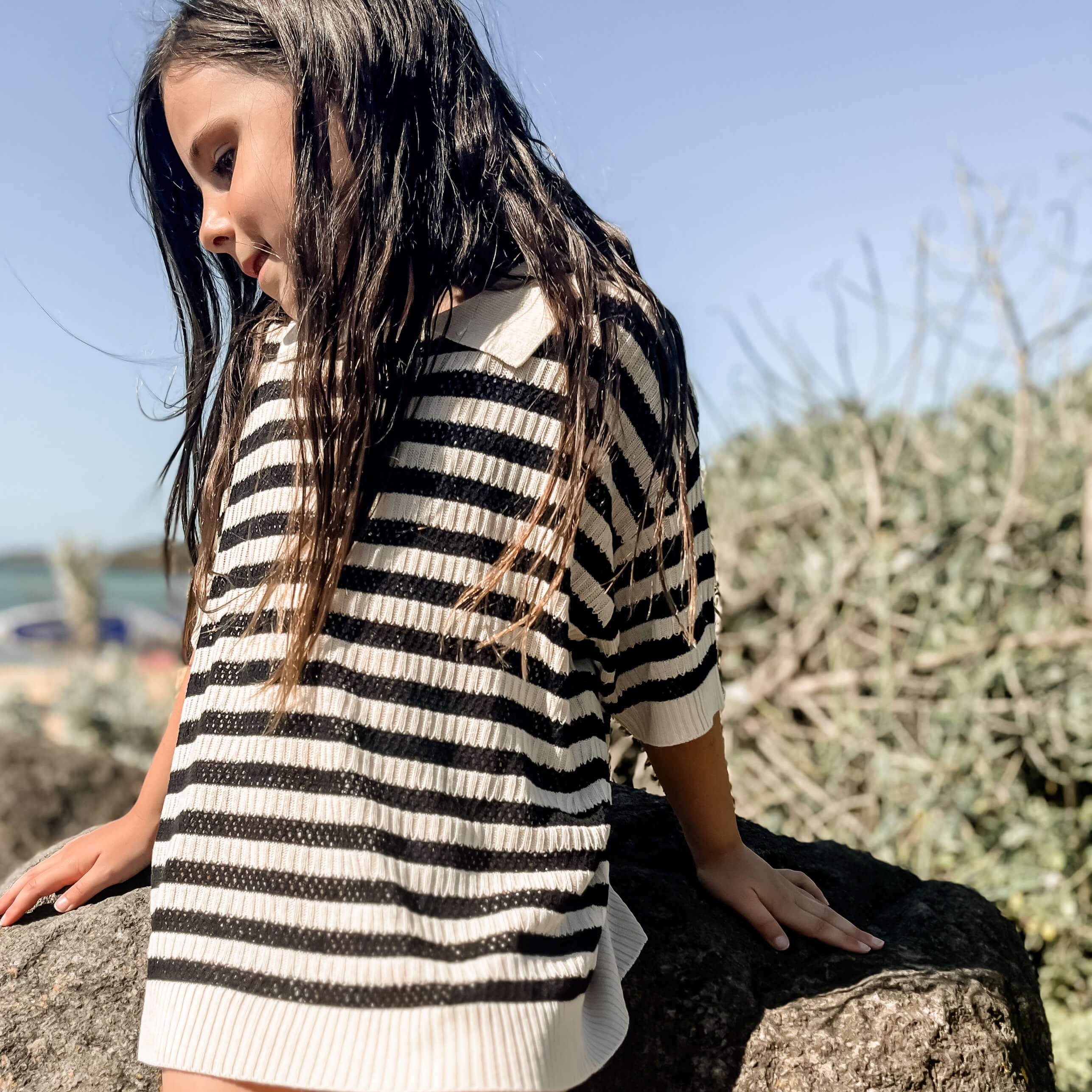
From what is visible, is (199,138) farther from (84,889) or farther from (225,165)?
(84,889)

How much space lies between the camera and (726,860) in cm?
152

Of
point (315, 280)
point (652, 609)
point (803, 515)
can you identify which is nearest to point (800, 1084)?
point (652, 609)

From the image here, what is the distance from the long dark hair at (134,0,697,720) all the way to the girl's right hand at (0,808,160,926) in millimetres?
465

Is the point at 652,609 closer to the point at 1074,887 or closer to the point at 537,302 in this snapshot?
the point at 537,302

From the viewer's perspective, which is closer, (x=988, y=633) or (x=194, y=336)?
(x=194, y=336)

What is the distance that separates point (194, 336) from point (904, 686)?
2.51 meters

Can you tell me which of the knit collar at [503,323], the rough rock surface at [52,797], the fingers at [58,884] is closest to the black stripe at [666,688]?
the knit collar at [503,323]

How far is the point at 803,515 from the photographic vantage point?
3.83 meters

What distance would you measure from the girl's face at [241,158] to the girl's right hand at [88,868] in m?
0.85

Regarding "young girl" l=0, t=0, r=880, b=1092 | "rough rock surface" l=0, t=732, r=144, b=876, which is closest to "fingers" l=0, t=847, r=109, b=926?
"young girl" l=0, t=0, r=880, b=1092

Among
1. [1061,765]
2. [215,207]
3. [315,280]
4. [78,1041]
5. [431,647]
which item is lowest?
[78,1041]

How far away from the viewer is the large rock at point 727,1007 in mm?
1303

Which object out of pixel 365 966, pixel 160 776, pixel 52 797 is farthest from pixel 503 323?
pixel 52 797

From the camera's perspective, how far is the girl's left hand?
4.81 feet
